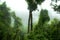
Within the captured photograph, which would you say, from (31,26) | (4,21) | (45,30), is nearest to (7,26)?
(4,21)

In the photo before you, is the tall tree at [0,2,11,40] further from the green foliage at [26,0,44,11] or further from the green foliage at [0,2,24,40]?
the green foliage at [26,0,44,11]

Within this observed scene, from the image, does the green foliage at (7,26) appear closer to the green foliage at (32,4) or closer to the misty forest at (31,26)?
the misty forest at (31,26)

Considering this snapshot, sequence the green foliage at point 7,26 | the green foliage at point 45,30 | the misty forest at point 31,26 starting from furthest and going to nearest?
the green foliage at point 7,26 → the misty forest at point 31,26 → the green foliage at point 45,30

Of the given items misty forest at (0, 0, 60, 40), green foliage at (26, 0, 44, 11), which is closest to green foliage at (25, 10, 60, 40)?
misty forest at (0, 0, 60, 40)

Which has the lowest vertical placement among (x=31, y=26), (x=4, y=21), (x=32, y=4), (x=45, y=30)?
(x=45, y=30)

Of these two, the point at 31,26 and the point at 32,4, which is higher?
the point at 32,4

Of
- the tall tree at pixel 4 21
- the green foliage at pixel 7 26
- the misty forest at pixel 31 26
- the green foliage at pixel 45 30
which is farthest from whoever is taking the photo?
the tall tree at pixel 4 21

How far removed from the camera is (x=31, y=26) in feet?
54.0

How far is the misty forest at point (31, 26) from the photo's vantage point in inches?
569

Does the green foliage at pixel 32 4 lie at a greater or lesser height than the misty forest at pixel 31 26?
greater

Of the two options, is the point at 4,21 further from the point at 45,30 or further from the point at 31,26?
the point at 45,30

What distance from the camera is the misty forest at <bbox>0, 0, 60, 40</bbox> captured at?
14441 millimetres

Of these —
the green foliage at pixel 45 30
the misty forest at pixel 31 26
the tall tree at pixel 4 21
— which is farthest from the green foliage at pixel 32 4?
the tall tree at pixel 4 21

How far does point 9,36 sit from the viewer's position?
1633 centimetres
